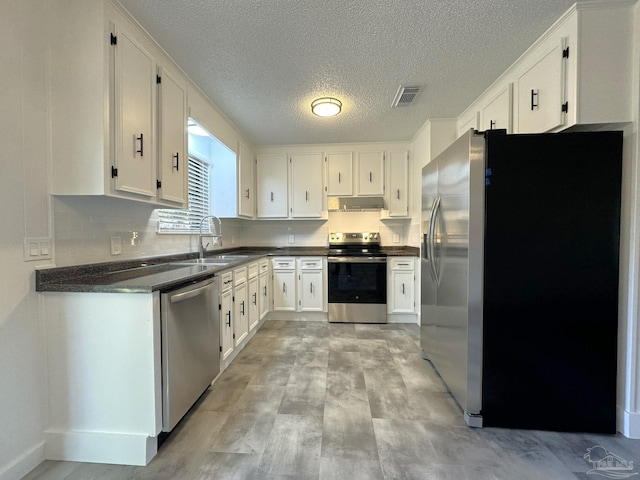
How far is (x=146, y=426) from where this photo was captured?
1.50 meters

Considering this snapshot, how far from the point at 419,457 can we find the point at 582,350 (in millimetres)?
1122

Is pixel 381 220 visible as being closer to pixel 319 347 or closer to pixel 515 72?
pixel 319 347

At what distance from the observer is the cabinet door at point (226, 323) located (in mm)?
2403

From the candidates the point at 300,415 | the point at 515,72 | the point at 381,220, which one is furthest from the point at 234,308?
the point at 515,72

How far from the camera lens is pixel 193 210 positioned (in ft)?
10.8

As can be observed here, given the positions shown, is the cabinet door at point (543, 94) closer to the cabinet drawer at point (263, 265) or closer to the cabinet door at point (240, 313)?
the cabinet door at point (240, 313)

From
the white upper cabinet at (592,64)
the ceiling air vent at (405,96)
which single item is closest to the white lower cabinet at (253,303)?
the ceiling air vent at (405,96)

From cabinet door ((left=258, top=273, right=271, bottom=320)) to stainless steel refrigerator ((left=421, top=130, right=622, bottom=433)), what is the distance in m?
2.39

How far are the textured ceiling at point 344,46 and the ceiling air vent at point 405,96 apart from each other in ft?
0.20

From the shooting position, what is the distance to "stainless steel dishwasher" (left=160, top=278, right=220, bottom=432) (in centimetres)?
157

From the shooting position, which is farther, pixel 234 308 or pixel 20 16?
pixel 234 308
